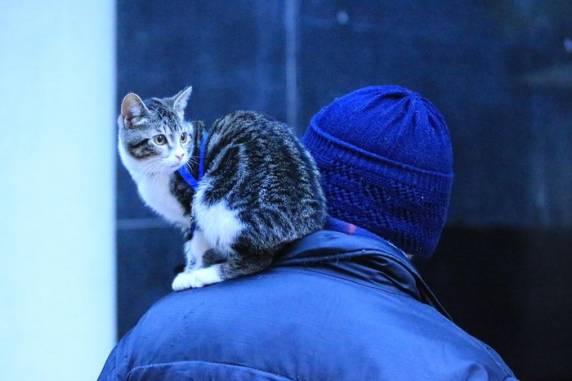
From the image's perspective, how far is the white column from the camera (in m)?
3.23

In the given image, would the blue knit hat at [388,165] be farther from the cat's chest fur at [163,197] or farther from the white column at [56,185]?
the white column at [56,185]

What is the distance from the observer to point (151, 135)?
2.12 meters

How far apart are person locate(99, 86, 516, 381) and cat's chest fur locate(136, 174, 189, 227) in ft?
2.49

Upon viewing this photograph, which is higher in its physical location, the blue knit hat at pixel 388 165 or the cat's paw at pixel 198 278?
the blue knit hat at pixel 388 165

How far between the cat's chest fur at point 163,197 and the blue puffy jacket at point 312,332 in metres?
0.84

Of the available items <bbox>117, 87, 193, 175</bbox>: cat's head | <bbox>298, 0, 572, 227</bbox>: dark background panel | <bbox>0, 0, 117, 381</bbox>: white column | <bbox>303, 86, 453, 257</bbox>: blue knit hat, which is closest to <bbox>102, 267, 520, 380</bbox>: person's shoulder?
<bbox>303, 86, 453, 257</bbox>: blue knit hat

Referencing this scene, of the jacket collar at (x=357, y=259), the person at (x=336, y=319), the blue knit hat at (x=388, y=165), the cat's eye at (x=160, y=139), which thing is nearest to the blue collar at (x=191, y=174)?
the cat's eye at (x=160, y=139)

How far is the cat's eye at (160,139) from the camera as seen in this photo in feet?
6.85

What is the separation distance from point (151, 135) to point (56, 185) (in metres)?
1.38

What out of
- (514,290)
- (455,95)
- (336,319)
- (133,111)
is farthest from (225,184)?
(514,290)

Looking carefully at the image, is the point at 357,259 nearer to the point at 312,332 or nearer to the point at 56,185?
the point at 312,332

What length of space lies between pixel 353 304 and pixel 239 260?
65cm

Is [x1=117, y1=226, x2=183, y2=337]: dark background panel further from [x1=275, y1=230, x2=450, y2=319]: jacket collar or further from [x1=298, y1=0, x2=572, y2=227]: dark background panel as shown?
[x1=275, y1=230, x2=450, y2=319]: jacket collar

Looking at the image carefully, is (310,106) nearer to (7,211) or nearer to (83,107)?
(83,107)
